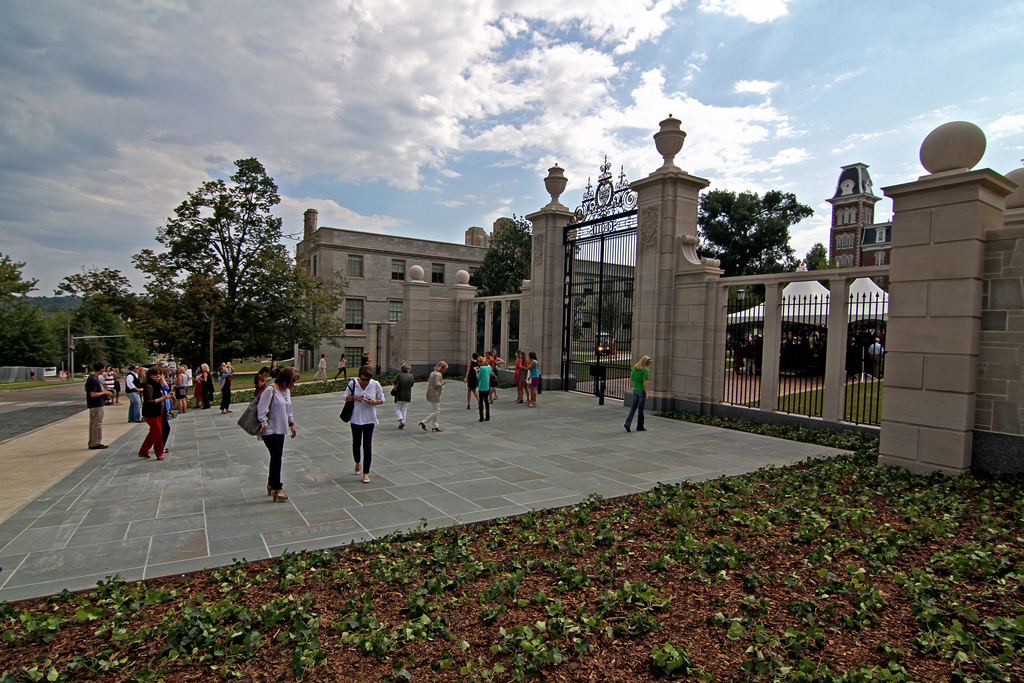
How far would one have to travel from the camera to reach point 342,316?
4378 cm

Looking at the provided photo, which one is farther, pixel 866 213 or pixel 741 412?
pixel 866 213

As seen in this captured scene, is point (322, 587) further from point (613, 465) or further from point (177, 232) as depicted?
point (177, 232)

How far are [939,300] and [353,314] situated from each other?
138ft

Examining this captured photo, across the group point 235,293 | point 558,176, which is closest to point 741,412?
point 558,176

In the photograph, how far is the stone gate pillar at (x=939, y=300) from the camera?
21.4 ft

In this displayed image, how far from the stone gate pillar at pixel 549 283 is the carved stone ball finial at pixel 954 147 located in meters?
10.6

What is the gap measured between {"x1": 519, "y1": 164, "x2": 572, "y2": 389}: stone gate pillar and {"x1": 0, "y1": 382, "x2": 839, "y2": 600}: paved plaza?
5265 millimetres

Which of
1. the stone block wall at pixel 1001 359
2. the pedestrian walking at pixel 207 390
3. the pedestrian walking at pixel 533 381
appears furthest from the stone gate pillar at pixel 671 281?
the pedestrian walking at pixel 207 390

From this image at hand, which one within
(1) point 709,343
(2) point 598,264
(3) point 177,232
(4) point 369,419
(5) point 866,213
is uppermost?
(5) point 866,213

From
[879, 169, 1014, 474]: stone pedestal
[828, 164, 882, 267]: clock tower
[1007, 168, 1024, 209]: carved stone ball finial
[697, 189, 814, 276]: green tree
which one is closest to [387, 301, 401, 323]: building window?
[697, 189, 814, 276]: green tree

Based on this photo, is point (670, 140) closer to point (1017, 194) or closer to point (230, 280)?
point (1017, 194)

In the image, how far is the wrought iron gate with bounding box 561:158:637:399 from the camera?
14.7 meters

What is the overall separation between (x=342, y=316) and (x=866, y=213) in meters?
72.6

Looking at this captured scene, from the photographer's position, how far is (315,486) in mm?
6977
